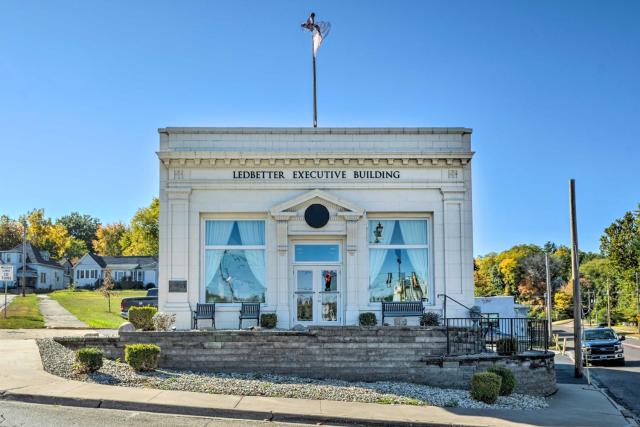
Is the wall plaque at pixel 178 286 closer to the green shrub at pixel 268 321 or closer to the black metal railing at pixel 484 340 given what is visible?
the green shrub at pixel 268 321

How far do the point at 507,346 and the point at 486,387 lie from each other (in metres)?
2.85

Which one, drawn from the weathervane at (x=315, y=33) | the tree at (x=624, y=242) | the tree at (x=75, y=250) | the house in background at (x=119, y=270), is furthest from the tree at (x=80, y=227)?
the weathervane at (x=315, y=33)

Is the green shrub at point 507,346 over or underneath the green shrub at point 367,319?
underneath

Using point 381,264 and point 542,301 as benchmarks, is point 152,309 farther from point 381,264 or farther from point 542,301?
point 542,301

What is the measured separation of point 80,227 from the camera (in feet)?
453

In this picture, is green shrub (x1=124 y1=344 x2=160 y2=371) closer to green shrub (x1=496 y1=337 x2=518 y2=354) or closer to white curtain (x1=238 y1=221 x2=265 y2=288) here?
white curtain (x1=238 y1=221 x2=265 y2=288)

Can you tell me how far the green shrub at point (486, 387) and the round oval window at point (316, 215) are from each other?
712 centimetres

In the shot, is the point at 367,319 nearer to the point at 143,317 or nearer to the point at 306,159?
the point at 306,159

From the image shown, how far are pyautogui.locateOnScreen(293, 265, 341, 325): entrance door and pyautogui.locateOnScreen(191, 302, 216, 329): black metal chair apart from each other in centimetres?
249

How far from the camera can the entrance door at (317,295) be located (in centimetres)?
2088

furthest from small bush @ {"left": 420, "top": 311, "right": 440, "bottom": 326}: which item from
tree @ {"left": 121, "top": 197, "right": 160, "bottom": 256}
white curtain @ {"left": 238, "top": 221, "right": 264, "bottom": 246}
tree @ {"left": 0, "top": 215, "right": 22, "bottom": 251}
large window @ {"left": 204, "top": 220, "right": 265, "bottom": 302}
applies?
tree @ {"left": 0, "top": 215, "right": 22, "bottom": 251}

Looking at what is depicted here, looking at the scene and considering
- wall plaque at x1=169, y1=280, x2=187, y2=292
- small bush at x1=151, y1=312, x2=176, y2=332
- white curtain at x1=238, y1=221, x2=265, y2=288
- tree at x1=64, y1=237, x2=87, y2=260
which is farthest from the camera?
tree at x1=64, y1=237, x2=87, y2=260

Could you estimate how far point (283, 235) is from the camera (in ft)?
68.3

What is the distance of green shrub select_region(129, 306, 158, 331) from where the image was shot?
18922mm
